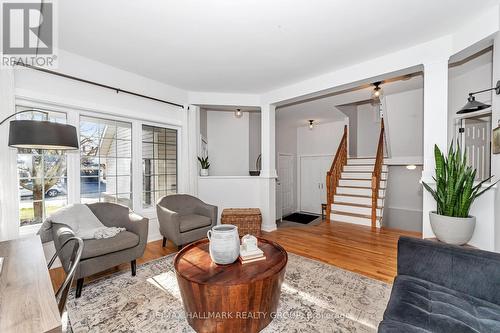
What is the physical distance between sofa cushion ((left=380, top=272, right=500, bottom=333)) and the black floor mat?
497cm

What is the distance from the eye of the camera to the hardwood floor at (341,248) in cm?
263

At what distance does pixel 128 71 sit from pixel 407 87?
463 centimetres

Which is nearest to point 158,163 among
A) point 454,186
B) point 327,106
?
point 327,106

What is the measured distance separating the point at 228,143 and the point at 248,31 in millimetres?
3140

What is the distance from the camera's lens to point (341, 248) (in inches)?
130

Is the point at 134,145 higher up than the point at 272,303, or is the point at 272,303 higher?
the point at 134,145

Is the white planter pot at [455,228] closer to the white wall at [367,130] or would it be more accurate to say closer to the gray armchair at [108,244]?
the gray armchair at [108,244]

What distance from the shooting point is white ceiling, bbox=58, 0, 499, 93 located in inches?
78.2

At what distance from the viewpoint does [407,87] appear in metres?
4.02

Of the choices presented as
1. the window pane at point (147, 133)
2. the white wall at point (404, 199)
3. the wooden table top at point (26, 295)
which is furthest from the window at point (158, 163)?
the white wall at point (404, 199)

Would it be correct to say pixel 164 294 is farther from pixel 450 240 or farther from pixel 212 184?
pixel 450 240

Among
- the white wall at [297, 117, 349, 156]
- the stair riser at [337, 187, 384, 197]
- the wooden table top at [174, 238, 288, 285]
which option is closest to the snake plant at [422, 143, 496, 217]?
the wooden table top at [174, 238, 288, 285]

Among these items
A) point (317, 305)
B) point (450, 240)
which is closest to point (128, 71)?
point (317, 305)

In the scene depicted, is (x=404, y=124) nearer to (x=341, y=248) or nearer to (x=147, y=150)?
(x=341, y=248)
